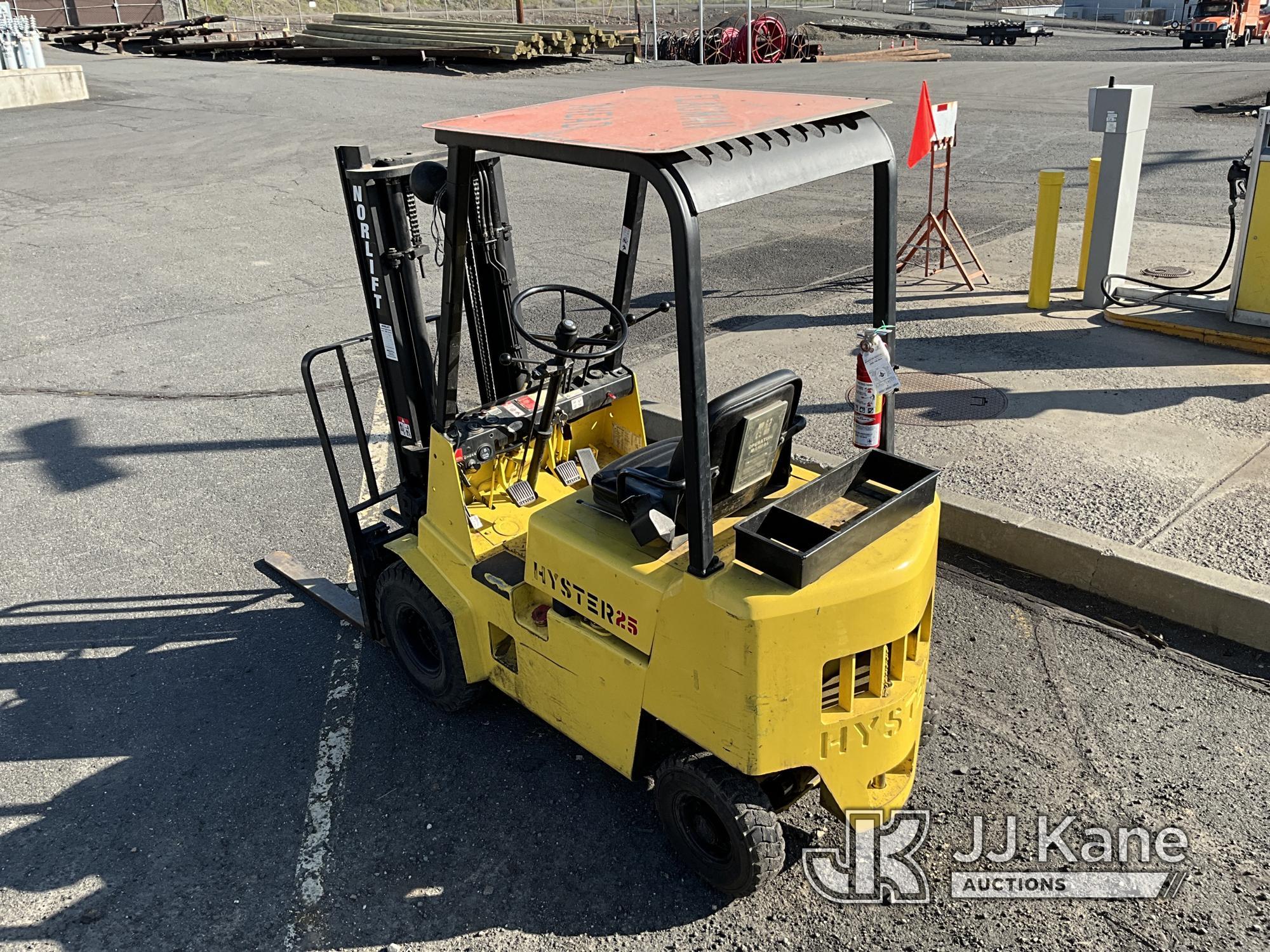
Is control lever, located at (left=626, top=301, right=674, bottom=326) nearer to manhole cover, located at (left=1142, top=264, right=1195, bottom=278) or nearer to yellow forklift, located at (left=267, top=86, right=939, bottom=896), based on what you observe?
yellow forklift, located at (left=267, top=86, right=939, bottom=896)

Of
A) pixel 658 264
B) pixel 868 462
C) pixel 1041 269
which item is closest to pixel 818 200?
pixel 658 264

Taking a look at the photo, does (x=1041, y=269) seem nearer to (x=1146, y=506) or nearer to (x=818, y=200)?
(x=1146, y=506)

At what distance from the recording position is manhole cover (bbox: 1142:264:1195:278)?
988 cm

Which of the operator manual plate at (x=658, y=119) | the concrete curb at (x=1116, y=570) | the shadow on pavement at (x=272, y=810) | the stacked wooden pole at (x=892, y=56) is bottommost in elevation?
the shadow on pavement at (x=272, y=810)

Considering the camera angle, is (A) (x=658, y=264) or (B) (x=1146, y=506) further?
(A) (x=658, y=264)

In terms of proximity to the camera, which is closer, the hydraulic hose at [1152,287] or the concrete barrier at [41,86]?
the hydraulic hose at [1152,287]

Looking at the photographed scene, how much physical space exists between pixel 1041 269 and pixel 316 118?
1709 cm

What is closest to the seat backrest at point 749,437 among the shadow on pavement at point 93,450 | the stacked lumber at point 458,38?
the shadow on pavement at point 93,450

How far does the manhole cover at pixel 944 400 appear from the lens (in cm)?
715

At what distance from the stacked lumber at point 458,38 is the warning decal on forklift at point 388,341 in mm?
27383

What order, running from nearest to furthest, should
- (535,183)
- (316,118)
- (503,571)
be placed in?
(503,571) → (535,183) → (316,118)

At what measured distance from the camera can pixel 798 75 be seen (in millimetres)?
27094

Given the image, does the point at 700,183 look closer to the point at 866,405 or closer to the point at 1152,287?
the point at 866,405

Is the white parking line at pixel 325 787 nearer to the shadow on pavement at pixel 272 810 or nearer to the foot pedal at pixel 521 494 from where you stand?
the shadow on pavement at pixel 272 810
